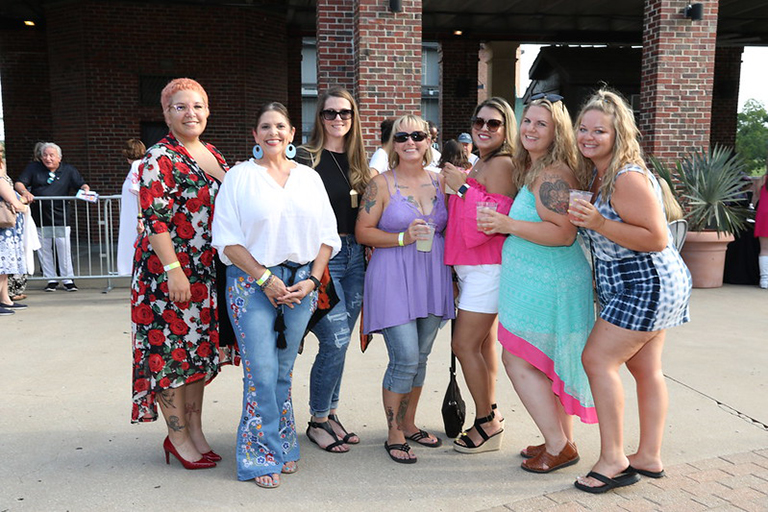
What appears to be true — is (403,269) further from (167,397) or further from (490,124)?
(167,397)

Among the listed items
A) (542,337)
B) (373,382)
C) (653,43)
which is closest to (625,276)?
(542,337)

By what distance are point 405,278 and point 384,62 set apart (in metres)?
5.03

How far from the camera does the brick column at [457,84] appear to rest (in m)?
16.9

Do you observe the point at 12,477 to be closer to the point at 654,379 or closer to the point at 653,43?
the point at 654,379

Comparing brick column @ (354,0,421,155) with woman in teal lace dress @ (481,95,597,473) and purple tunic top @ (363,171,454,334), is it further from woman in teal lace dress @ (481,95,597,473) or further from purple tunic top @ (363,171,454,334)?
woman in teal lace dress @ (481,95,597,473)

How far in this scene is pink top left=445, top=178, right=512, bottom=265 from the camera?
337 cm

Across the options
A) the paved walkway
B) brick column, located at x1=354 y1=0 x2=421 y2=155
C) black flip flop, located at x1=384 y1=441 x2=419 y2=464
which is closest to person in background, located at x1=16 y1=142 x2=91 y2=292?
the paved walkway

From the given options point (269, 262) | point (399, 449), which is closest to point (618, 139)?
point (269, 262)

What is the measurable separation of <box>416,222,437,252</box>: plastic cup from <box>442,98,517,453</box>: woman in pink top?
0.15 metres

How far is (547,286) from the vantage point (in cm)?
321

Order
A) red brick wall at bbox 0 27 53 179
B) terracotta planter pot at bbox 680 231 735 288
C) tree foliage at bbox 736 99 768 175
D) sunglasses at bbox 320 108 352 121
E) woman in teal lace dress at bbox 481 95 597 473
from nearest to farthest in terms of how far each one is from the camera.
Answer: woman in teal lace dress at bbox 481 95 597 473 → sunglasses at bbox 320 108 352 121 → terracotta planter pot at bbox 680 231 735 288 → red brick wall at bbox 0 27 53 179 → tree foliage at bbox 736 99 768 175

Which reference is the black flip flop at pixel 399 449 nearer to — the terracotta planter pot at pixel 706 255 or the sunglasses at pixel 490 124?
the sunglasses at pixel 490 124

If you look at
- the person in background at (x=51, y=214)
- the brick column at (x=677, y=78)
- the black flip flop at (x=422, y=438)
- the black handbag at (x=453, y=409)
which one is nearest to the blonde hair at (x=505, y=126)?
the black handbag at (x=453, y=409)

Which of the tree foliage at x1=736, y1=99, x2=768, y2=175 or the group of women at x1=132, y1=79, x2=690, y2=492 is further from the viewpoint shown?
the tree foliage at x1=736, y1=99, x2=768, y2=175
